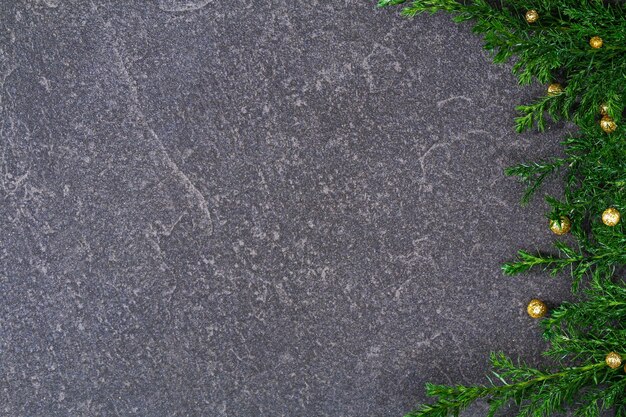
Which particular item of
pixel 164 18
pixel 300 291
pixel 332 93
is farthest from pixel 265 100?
pixel 300 291

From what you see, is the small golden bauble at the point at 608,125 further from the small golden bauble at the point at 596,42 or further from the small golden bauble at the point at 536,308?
→ the small golden bauble at the point at 536,308

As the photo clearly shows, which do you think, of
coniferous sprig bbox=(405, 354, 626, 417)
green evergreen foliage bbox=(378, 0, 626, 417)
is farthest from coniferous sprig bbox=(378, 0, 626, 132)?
coniferous sprig bbox=(405, 354, 626, 417)

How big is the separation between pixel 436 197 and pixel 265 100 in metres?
0.40

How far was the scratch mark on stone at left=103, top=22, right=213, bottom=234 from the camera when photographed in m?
1.48

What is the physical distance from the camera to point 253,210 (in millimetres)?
1499

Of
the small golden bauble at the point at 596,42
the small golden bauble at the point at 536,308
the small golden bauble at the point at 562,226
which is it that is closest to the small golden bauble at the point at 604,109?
the small golden bauble at the point at 596,42

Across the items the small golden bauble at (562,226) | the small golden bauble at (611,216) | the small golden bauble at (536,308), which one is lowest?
the small golden bauble at (536,308)

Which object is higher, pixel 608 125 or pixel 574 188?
pixel 608 125

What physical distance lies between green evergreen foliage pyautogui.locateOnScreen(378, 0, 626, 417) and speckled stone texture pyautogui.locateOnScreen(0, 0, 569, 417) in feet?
0.19

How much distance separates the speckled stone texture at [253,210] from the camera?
148 cm

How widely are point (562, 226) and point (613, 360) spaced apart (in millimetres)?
268

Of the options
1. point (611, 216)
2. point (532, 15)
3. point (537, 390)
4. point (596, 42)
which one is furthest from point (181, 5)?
point (537, 390)

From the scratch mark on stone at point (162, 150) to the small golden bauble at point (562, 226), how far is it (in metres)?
0.68

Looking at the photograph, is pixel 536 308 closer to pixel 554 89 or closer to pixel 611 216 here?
pixel 611 216
